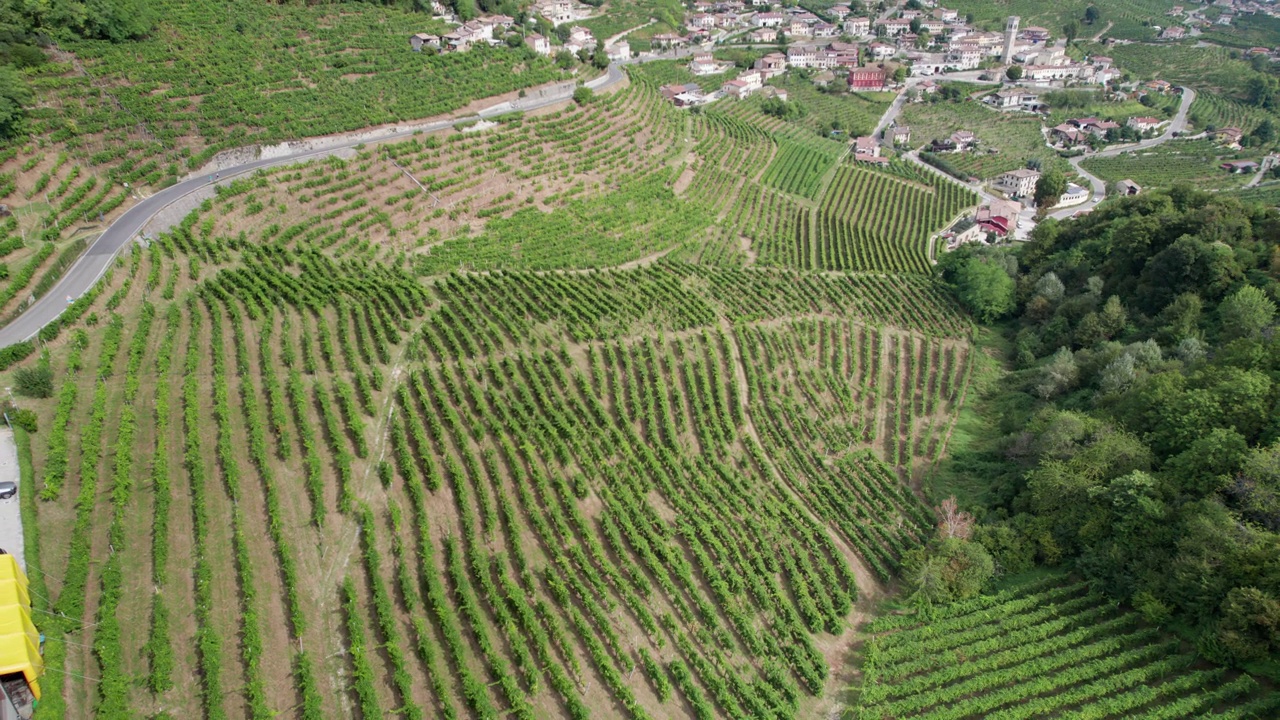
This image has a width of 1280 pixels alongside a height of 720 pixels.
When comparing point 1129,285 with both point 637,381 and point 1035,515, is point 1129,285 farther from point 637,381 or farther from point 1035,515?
point 637,381

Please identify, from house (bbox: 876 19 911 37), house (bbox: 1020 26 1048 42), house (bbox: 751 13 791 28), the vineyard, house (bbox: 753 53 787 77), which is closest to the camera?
the vineyard

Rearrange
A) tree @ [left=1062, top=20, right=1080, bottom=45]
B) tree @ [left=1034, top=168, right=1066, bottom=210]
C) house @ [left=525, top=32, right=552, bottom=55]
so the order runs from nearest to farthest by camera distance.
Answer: house @ [left=525, top=32, right=552, bottom=55]
tree @ [left=1034, top=168, right=1066, bottom=210]
tree @ [left=1062, top=20, right=1080, bottom=45]

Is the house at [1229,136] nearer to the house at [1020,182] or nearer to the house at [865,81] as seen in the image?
the house at [1020,182]

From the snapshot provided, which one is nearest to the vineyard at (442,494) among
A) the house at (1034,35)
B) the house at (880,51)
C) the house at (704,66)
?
the house at (704,66)

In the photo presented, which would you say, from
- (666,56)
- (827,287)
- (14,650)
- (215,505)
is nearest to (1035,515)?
(827,287)

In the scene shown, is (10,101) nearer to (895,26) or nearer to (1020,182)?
(1020,182)

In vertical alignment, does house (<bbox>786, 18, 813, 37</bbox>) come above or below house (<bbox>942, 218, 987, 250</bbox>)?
above

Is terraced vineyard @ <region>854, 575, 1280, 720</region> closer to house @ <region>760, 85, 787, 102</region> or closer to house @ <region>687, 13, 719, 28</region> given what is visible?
house @ <region>760, 85, 787, 102</region>

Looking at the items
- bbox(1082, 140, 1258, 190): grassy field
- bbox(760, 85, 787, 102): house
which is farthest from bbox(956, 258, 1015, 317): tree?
bbox(760, 85, 787, 102): house
